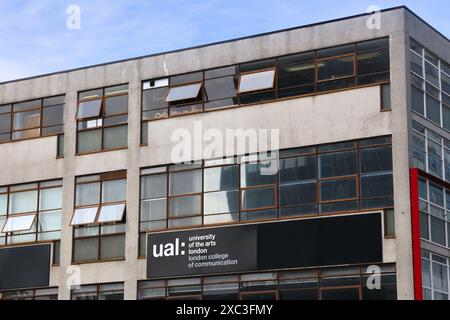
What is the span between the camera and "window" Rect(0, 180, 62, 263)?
40.0 meters

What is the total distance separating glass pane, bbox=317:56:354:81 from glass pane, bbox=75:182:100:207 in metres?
9.46

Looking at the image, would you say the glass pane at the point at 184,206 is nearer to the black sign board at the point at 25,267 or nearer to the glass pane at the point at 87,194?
the glass pane at the point at 87,194

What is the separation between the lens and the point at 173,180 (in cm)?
3762

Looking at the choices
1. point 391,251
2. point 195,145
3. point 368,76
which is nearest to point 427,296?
point 391,251

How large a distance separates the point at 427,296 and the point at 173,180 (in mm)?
9882

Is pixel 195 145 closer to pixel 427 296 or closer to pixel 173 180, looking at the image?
pixel 173 180

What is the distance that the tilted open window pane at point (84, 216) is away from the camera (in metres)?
38.8

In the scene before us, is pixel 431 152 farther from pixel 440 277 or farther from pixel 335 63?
pixel 335 63

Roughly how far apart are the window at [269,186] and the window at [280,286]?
182 cm

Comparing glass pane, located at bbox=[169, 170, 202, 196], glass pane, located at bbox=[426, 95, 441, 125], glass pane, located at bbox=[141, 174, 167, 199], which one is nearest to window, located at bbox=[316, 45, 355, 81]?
glass pane, located at bbox=[426, 95, 441, 125]

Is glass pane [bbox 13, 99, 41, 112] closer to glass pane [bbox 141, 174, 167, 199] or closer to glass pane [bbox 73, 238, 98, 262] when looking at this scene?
glass pane [bbox 73, 238, 98, 262]

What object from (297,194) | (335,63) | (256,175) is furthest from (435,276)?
(335,63)
